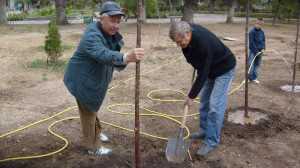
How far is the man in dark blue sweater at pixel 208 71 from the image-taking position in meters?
4.04

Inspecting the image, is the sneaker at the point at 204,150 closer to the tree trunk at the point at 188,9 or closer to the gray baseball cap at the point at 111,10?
the gray baseball cap at the point at 111,10

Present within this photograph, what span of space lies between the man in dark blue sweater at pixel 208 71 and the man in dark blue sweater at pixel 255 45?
11.4ft

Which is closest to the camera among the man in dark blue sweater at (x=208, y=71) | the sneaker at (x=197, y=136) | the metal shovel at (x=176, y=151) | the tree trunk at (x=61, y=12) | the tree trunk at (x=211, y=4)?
the man in dark blue sweater at (x=208, y=71)

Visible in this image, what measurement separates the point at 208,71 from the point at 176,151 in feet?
2.86

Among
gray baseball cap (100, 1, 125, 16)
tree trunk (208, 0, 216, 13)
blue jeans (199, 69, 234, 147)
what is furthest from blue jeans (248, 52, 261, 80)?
tree trunk (208, 0, 216, 13)

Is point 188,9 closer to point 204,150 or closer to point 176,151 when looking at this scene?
Answer: point 204,150

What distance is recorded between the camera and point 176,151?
168 inches

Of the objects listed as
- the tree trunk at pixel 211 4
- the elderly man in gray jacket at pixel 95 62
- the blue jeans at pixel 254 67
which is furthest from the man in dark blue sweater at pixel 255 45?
the tree trunk at pixel 211 4

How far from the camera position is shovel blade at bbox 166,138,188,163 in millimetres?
4258

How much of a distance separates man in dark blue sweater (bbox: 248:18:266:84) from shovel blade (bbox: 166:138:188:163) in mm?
4069

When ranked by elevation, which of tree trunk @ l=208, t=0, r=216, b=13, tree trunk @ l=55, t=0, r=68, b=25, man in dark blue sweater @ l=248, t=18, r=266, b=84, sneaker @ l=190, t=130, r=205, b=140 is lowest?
sneaker @ l=190, t=130, r=205, b=140

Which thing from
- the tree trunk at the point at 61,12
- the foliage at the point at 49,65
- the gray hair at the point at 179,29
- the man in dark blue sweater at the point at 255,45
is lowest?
the foliage at the point at 49,65

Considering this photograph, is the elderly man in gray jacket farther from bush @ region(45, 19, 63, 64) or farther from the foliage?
bush @ region(45, 19, 63, 64)

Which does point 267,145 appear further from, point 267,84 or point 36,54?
point 36,54
